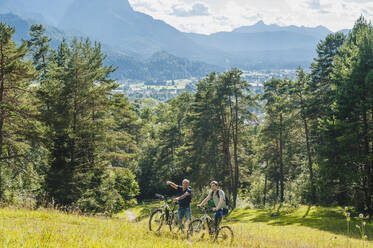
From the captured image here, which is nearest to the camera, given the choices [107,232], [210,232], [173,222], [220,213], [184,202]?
[107,232]

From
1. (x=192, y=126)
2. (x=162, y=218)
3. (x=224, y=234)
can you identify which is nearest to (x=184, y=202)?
(x=162, y=218)

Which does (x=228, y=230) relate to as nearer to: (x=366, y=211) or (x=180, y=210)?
(x=180, y=210)

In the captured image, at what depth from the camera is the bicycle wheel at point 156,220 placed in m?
10.2

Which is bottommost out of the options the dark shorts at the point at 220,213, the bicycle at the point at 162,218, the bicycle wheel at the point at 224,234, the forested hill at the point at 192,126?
the bicycle wheel at the point at 224,234

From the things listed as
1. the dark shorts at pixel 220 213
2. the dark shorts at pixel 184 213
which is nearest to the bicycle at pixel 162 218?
the dark shorts at pixel 184 213

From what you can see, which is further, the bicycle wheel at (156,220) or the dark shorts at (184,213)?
the dark shorts at (184,213)

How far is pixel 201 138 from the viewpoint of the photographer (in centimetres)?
4088

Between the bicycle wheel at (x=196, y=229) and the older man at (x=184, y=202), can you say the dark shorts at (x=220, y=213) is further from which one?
the older man at (x=184, y=202)

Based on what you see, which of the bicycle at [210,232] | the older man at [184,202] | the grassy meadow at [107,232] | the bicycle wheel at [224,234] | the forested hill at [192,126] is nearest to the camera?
the grassy meadow at [107,232]

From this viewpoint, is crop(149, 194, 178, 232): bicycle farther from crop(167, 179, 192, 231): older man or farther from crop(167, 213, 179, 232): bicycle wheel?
crop(167, 179, 192, 231): older man

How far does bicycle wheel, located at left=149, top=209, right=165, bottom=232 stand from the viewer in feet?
33.6

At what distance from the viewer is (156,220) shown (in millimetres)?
10508

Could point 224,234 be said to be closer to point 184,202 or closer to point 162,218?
point 184,202

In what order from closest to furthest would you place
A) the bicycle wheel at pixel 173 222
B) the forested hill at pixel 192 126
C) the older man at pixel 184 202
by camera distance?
the bicycle wheel at pixel 173 222 → the older man at pixel 184 202 → the forested hill at pixel 192 126
